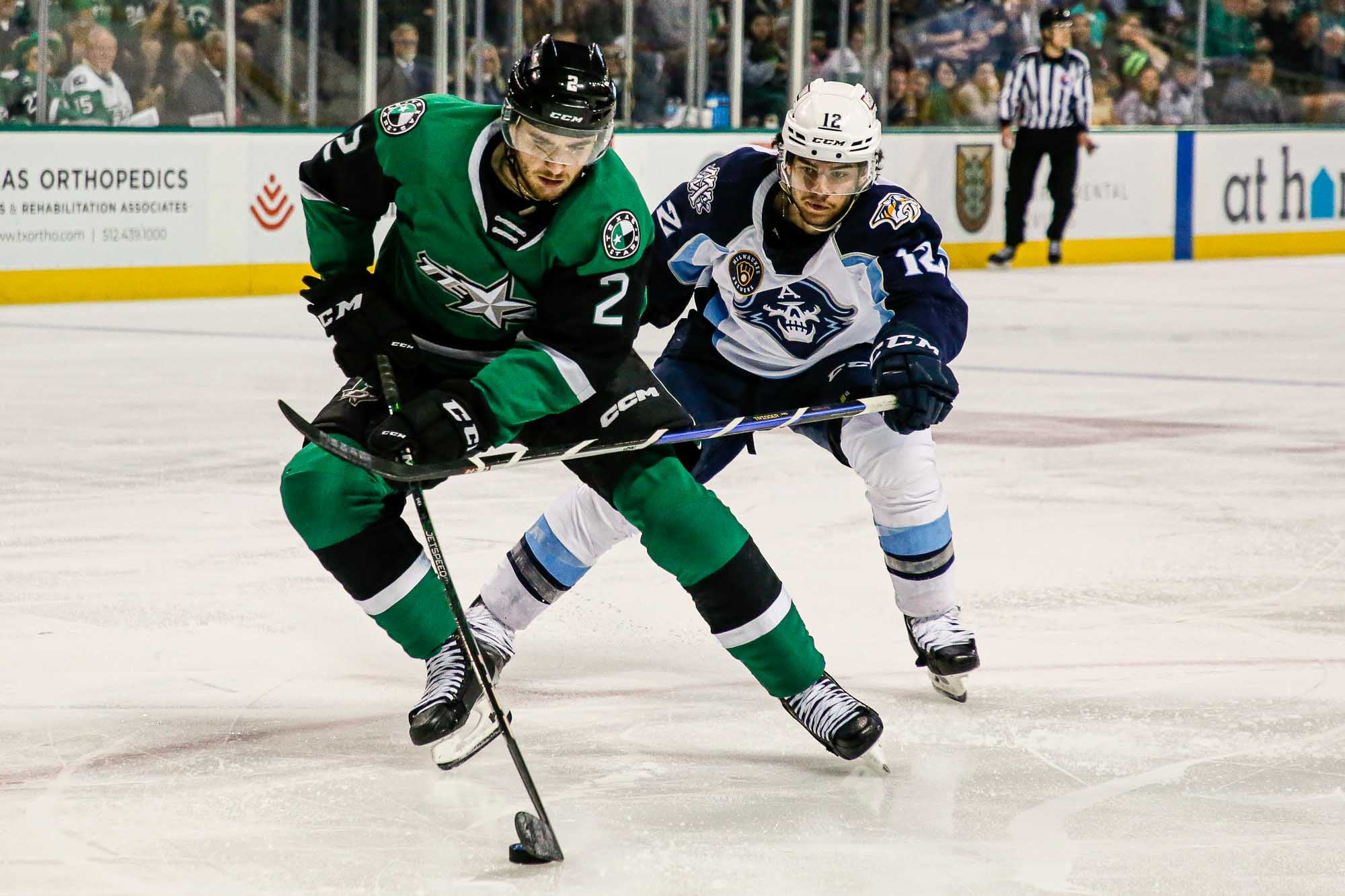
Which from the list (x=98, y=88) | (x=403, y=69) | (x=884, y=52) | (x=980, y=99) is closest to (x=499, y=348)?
(x=98, y=88)

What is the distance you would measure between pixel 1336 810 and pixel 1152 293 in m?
8.72

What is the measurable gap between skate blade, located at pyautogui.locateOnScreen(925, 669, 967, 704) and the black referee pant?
938 cm

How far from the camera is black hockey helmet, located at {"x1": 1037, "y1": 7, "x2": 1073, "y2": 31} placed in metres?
12.2

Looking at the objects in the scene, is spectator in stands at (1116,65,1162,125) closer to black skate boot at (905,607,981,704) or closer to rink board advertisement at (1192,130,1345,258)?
rink board advertisement at (1192,130,1345,258)

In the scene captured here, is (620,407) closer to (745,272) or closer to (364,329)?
(364,329)

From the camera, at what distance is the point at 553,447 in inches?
110

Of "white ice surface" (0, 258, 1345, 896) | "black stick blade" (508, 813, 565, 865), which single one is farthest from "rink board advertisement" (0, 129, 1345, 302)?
"black stick blade" (508, 813, 565, 865)

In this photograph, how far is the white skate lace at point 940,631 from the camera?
3.20 m

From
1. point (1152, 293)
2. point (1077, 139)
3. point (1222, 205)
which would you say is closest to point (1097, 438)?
point (1152, 293)

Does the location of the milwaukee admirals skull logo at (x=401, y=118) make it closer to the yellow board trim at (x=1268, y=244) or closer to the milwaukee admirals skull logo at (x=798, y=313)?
the milwaukee admirals skull logo at (x=798, y=313)

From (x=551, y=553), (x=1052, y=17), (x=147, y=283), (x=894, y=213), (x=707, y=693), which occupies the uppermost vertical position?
(x=1052, y=17)

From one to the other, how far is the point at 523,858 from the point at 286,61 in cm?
852

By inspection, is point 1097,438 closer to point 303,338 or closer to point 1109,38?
point 303,338

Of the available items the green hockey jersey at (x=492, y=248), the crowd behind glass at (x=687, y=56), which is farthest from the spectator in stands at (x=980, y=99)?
the green hockey jersey at (x=492, y=248)
